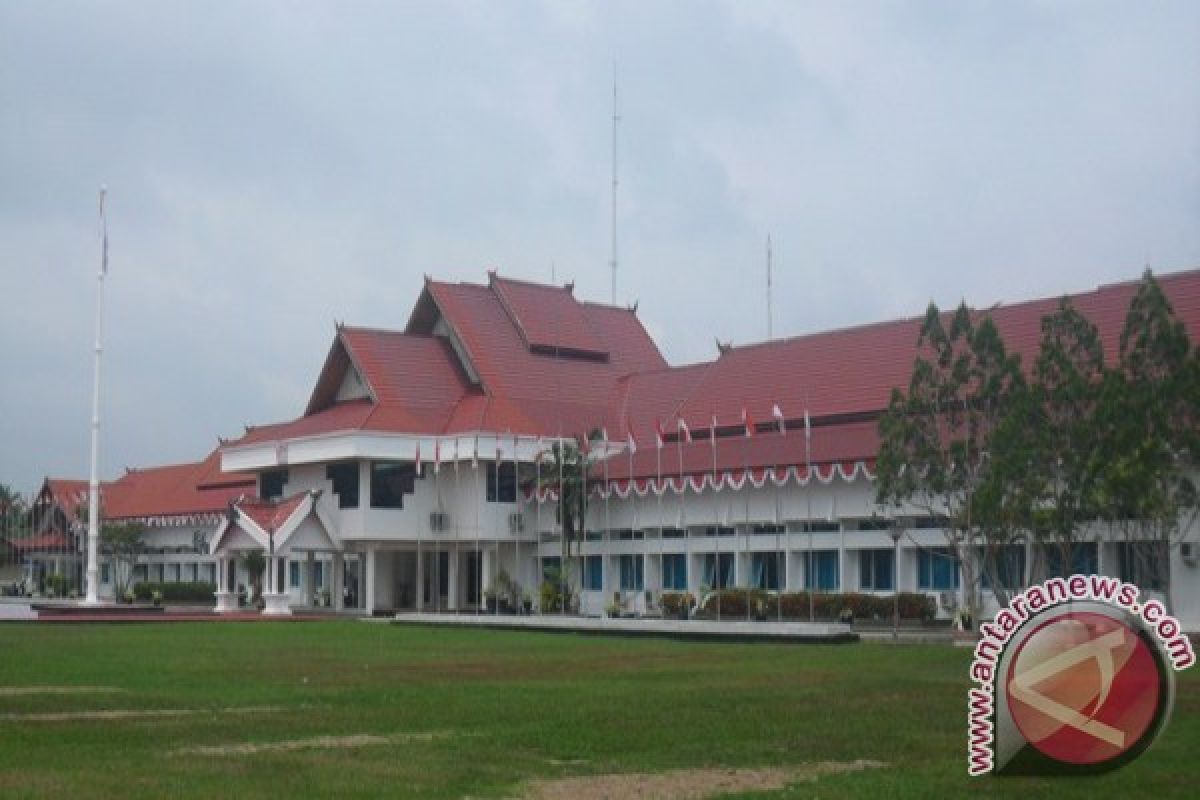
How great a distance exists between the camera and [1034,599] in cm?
→ 1030

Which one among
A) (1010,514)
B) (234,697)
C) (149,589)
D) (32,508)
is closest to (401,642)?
(1010,514)

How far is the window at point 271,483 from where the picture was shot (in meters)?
66.8

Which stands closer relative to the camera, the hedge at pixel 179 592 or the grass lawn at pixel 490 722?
the grass lawn at pixel 490 722

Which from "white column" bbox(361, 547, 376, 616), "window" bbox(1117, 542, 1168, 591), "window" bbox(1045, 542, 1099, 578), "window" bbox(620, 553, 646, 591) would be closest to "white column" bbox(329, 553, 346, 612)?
A: "white column" bbox(361, 547, 376, 616)

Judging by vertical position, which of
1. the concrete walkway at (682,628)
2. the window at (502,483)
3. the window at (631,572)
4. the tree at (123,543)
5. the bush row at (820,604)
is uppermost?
the window at (502,483)

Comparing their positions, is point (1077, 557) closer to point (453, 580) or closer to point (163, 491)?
point (453, 580)

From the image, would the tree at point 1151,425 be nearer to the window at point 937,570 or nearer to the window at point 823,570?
the window at point 937,570

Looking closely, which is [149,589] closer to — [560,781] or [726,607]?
[726,607]

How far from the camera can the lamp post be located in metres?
43.4

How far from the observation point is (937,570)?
4841 centimetres

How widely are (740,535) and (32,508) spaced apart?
53.0m

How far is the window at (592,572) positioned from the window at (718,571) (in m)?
5.23

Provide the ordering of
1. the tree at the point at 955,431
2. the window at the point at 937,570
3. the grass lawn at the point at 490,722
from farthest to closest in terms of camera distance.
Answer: the window at the point at 937,570 → the tree at the point at 955,431 → the grass lawn at the point at 490,722

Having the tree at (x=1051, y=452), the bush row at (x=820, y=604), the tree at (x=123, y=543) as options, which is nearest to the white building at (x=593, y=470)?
the bush row at (x=820, y=604)
